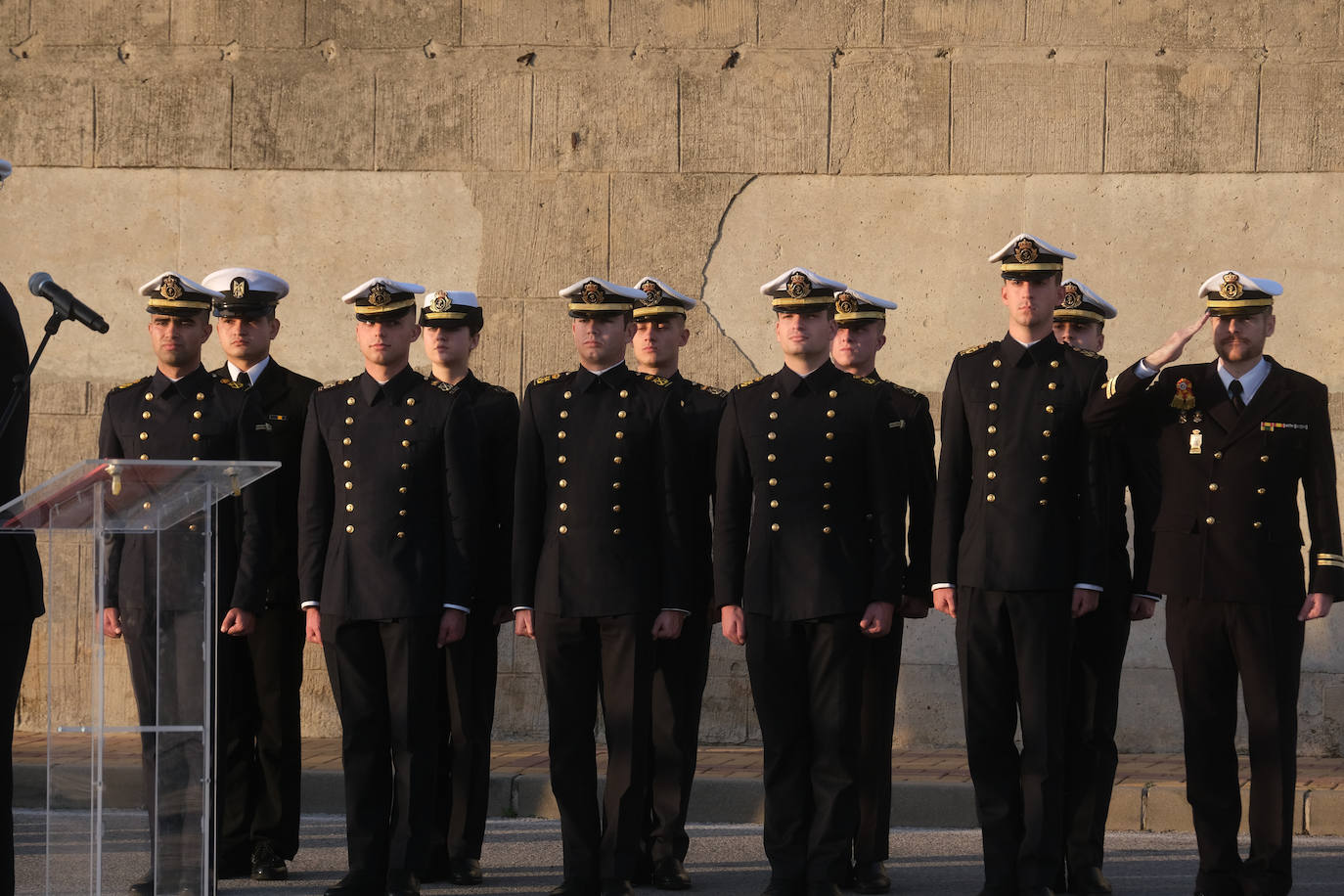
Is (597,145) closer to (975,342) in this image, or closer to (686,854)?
(975,342)

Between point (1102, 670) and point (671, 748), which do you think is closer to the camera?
point (1102, 670)

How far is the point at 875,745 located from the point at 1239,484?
5.12 feet

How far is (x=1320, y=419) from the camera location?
623cm

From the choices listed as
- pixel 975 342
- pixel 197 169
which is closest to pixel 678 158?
pixel 975 342

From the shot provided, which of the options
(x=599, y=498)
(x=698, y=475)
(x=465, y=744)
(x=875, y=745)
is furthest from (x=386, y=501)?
(x=875, y=745)

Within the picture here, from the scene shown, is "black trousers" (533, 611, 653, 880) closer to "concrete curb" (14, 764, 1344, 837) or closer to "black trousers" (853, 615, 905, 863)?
"black trousers" (853, 615, 905, 863)

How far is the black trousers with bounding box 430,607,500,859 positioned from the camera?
6543 mm

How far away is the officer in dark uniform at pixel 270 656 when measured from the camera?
6.73 meters

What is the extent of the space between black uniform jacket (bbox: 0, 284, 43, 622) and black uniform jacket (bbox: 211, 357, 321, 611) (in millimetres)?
1698

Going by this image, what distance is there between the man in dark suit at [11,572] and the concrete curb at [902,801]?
300 centimetres

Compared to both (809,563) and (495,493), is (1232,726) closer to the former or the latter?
(809,563)

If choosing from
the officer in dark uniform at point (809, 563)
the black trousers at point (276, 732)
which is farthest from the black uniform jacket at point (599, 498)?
the black trousers at point (276, 732)

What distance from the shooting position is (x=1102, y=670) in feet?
21.2

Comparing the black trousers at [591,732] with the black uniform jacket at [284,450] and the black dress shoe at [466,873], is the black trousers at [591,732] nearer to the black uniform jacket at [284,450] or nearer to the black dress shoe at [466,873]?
the black dress shoe at [466,873]
